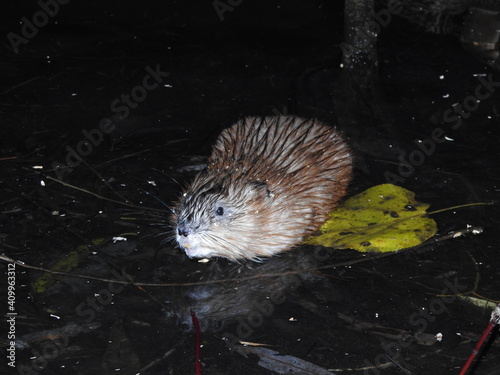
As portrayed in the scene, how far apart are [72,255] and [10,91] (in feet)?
7.07

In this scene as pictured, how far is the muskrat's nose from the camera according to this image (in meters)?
3.95

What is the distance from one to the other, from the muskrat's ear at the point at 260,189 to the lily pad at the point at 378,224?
0.35 meters

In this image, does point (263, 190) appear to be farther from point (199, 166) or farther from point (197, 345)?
point (199, 166)

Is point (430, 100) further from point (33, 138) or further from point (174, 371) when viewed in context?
point (174, 371)

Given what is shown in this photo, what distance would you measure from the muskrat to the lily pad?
7 cm

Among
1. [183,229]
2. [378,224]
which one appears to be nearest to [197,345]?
[183,229]

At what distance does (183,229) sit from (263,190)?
1.49 feet

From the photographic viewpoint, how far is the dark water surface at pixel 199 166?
366 cm

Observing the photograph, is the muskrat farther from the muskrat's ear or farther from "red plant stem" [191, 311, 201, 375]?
"red plant stem" [191, 311, 201, 375]

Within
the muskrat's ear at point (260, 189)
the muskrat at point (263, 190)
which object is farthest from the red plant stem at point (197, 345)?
the muskrat's ear at point (260, 189)

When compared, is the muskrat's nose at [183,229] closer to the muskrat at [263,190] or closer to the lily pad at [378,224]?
the muskrat at [263,190]

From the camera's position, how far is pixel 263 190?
4109 mm

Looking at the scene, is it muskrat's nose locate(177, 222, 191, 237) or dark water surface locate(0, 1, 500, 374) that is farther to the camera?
muskrat's nose locate(177, 222, 191, 237)

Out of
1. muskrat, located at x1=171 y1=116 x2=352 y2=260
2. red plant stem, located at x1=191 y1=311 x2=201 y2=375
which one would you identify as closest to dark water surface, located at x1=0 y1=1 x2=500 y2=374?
red plant stem, located at x1=191 y1=311 x2=201 y2=375
